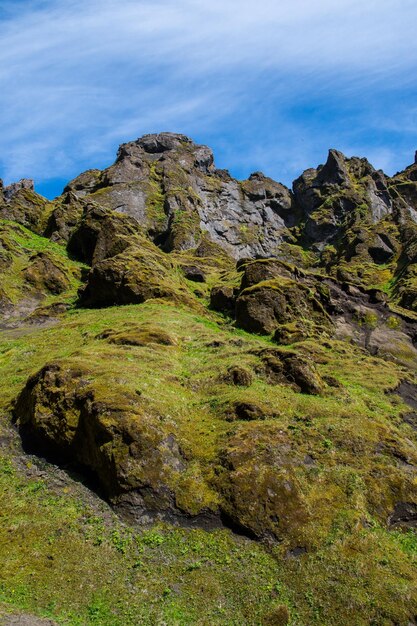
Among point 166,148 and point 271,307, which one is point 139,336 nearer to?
point 271,307

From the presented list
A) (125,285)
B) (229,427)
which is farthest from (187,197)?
(229,427)

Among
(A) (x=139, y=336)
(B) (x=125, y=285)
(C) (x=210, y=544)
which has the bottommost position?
(C) (x=210, y=544)

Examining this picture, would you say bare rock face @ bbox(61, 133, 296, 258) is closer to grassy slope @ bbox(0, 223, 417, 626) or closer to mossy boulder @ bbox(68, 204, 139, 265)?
mossy boulder @ bbox(68, 204, 139, 265)

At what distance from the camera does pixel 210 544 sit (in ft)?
63.9

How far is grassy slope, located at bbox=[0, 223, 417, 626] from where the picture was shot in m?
16.5

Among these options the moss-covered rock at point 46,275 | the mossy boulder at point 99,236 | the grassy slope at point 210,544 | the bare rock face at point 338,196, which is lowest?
the grassy slope at point 210,544

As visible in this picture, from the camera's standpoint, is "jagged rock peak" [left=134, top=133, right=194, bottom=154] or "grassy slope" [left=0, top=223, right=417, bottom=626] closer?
"grassy slope" [left=0, top=223, right=417, bottom=626]

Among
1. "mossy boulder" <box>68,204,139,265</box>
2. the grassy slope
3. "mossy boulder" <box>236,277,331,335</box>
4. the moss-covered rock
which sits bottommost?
the grassy slope

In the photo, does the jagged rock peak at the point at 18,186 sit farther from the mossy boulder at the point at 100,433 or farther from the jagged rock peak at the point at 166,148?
the mossy boulder at the point at 100,433

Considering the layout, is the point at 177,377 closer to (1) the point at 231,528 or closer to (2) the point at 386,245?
(1) the point at 231,528

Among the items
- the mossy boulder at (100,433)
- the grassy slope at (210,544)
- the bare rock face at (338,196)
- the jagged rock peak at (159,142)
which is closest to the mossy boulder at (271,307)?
the grassy slope at (210,544)

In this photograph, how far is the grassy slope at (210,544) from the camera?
54.2ft

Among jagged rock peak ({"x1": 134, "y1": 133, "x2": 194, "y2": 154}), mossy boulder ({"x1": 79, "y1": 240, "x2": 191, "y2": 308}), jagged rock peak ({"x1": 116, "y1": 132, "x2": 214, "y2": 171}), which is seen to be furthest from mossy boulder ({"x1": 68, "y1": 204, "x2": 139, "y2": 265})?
jagged rock peak ({"x1": 134, "y1": 133, "x2": 194, "y2": 154})

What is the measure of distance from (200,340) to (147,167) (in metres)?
122
